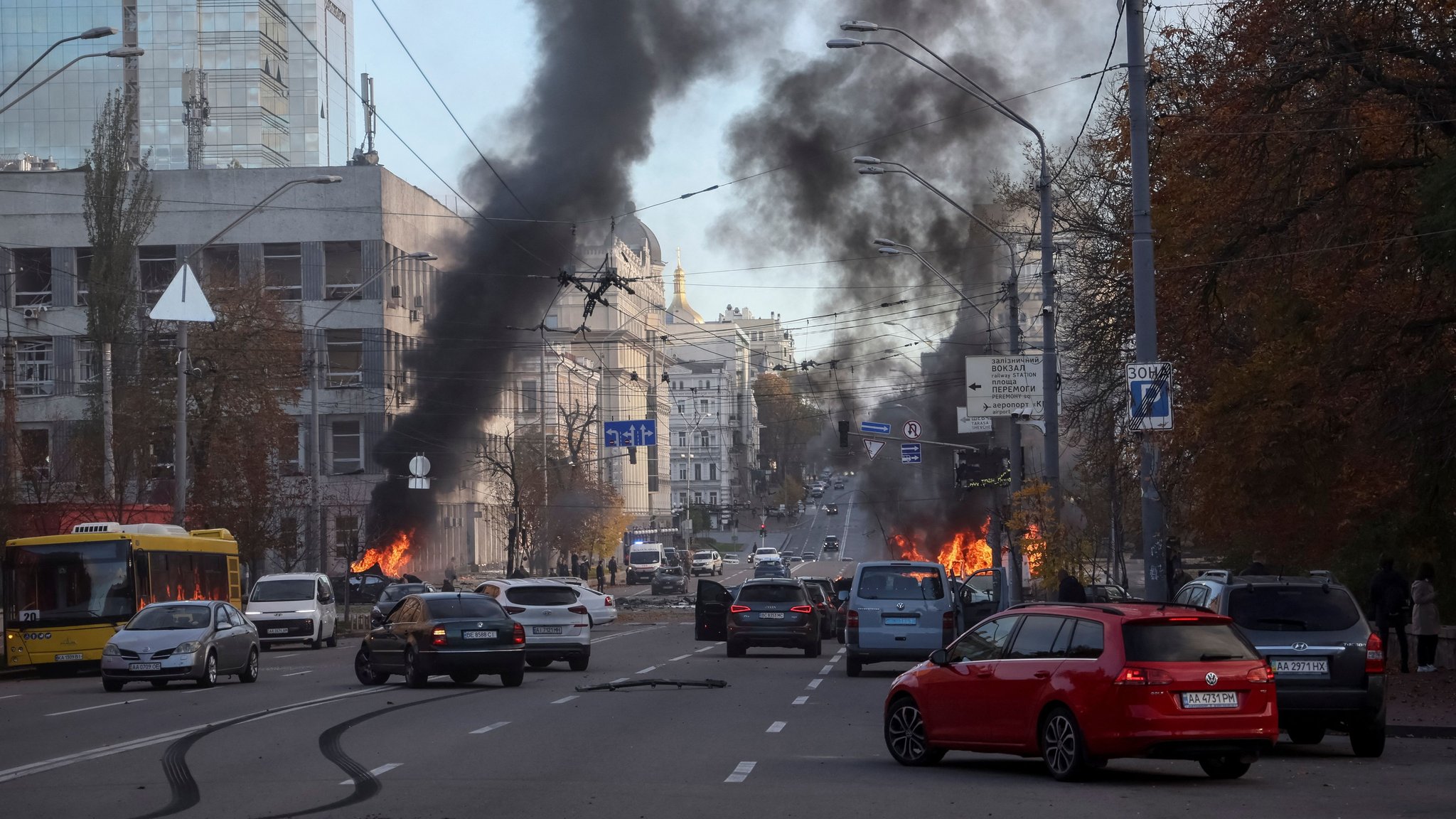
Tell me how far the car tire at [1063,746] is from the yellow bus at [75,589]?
69.4 ft

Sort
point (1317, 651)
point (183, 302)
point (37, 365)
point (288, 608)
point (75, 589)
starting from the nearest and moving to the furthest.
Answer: point (1317, 651), point (75, 589), point (183, 302), point (288, 608), point (37, 365)

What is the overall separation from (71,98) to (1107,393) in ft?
271

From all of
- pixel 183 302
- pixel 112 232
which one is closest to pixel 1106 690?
pixel 183 302

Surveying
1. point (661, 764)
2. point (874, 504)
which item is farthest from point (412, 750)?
point (874, 504)

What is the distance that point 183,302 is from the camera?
3181 cm

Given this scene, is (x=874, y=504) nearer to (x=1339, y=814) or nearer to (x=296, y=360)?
(x=296, y=360)

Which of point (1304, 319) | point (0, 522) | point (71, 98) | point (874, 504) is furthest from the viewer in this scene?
point (71, 98)

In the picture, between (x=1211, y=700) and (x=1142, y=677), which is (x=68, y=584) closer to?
(x=1142, y=677)

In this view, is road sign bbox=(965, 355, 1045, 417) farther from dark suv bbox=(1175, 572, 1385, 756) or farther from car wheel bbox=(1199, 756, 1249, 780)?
car wheel bbox=(1199, 756, 1249, 780)

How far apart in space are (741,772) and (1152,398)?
6812 millimetres

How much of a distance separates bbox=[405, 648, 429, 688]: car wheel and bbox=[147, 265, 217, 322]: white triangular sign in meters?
11.5

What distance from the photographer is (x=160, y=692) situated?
2323 centimetres

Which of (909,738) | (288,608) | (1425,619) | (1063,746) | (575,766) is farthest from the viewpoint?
(288,608)

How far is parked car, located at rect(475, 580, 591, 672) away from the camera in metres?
26.4
